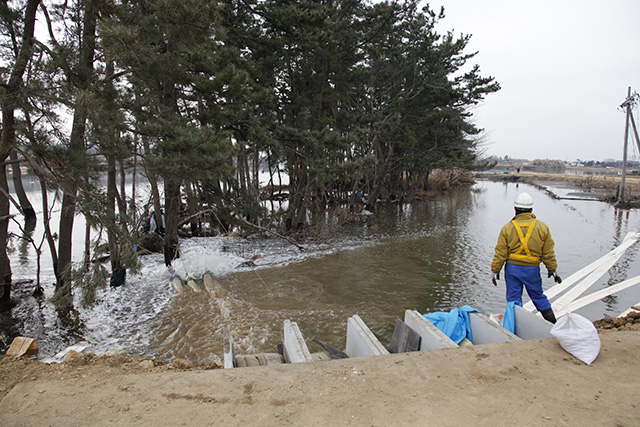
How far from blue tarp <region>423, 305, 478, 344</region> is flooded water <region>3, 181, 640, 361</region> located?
2363mm

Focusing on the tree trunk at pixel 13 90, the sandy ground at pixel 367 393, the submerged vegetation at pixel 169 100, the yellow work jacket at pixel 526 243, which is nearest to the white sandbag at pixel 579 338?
the sandy ground at pixel 367 393

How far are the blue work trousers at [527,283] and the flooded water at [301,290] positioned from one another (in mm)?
2320

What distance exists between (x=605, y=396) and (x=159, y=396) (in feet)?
9.81

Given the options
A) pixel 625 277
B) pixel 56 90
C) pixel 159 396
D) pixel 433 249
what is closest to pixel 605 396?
pixel 159 396

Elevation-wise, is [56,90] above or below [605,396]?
above

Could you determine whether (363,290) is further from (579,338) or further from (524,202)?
(579,338)

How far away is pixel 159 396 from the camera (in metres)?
2.39

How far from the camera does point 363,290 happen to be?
8586 millimetres

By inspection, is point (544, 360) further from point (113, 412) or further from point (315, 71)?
point (315, 71)

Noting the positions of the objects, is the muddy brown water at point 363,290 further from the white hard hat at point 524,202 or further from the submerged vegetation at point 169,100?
the white hard hat at point 524,202

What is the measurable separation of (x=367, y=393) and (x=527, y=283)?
3133mm

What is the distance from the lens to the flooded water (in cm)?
626

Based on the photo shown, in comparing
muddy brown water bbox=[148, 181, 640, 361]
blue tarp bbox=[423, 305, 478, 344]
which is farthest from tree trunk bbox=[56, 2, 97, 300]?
blue tarp bbox=[423, 305, 478, 344]

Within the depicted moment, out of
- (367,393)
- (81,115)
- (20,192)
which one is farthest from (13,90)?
(20,192)
